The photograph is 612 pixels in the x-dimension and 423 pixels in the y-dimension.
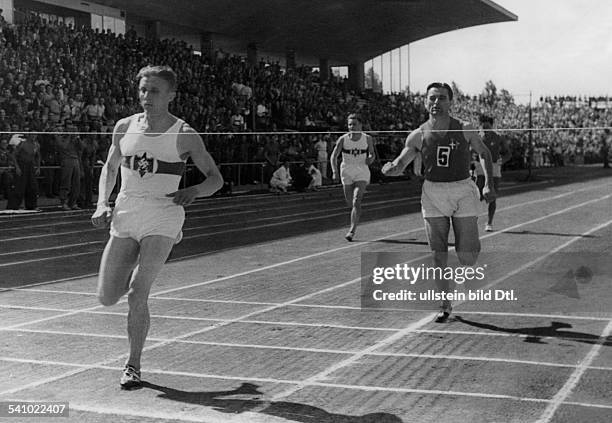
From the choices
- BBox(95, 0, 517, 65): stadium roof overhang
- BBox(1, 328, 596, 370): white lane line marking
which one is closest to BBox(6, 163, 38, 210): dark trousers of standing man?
BBox(1, 328, 596, 370): white lane line marking

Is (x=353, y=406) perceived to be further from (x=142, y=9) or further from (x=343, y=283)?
(x=142, y=9)

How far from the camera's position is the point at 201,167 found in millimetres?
6551

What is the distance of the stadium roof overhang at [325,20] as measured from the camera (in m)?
39.2

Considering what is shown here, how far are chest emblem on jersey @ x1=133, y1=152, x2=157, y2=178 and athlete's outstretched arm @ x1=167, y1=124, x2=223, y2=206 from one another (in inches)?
7.4

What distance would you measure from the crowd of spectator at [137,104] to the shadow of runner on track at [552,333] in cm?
230

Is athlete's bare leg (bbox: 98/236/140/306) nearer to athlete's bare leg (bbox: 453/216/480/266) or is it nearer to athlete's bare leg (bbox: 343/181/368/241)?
athlete's bare leg (bbox: 453/216/480/266)

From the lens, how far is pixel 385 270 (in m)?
12.3

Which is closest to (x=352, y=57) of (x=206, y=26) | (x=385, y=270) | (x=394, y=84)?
(x=394, y=84)

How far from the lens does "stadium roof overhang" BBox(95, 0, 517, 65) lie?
A: 39.2 meters

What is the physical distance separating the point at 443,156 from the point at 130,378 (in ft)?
12.9

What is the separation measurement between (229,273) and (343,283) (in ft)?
5.29

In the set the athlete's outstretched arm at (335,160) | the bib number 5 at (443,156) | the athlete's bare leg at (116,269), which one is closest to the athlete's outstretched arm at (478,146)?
the bib number 5 at (443,156)

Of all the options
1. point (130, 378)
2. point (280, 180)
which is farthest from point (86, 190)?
point (130, 378)

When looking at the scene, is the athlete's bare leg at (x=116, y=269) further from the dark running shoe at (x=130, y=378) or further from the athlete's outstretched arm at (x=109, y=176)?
the dark running shoe at (x=130, y=378)
